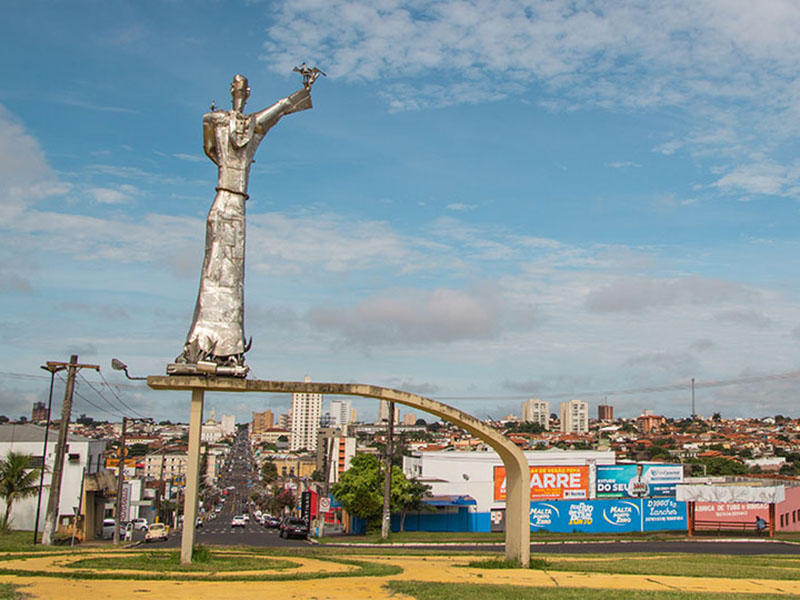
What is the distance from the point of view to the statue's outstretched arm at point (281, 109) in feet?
60.8

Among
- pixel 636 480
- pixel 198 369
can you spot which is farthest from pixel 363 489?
pixel 198 369

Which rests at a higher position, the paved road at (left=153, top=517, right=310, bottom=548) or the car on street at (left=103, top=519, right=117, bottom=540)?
the paved road at (left=153, top=517, right=310, bottom=548)

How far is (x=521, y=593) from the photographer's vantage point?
13375 millimetres

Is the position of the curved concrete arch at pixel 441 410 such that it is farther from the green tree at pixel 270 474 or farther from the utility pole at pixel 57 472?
the green tree at pixel 270 474

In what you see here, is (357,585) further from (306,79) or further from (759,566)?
(759,566)

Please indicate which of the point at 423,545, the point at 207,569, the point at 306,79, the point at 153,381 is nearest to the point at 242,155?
the point at 306,79

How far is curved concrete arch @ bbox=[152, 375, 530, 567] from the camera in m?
16.7

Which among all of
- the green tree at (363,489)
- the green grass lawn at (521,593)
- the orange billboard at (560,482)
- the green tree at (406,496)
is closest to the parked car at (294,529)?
the green tree at (363,489)

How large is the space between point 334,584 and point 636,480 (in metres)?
44.0

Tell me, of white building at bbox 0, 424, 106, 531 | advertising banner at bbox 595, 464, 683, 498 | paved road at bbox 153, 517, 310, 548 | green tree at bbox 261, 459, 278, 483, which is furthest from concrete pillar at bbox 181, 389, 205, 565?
green tree at bbox 261, 459, 278, 483

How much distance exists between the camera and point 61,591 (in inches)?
505

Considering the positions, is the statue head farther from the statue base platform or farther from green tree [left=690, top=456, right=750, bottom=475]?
green tree [left=690, top=456, right=750, bottom=475]

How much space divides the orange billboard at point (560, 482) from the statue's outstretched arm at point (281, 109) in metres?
38.6

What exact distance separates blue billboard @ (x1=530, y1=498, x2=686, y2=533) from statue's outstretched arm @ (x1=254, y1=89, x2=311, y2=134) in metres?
34.9
